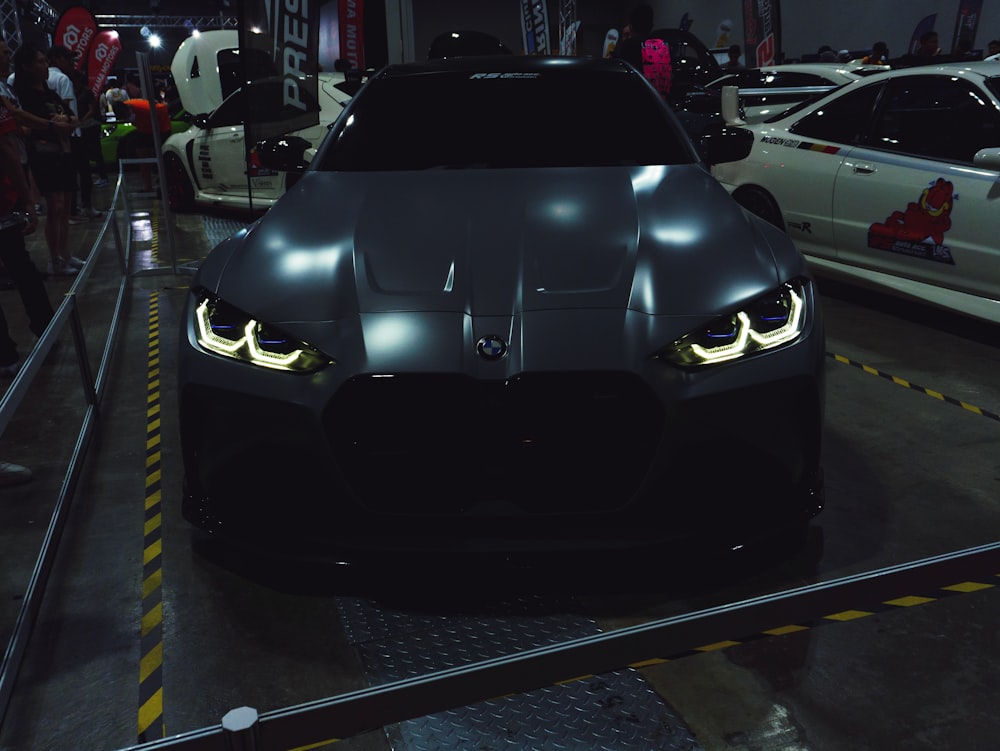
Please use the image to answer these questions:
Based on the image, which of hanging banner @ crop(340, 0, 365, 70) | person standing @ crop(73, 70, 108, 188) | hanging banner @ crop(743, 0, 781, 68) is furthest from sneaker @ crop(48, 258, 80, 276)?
hanging banner @ crop(743, 0, 781, 68)

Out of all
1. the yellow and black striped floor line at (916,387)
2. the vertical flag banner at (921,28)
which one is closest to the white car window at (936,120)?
the yellow and black striped floor line at (916,387)

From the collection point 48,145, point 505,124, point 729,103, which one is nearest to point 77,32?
point 48,145

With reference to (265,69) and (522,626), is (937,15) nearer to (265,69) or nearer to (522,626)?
(265,69)

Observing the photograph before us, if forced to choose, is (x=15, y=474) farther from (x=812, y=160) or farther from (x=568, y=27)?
(x=568, y=27)

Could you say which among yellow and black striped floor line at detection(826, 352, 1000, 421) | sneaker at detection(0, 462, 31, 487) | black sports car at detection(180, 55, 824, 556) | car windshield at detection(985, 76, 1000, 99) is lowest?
yellow and black striped floor line at detection(826, 352, 1000, 421)

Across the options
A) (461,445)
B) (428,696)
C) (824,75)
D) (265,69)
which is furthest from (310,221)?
(824,75)

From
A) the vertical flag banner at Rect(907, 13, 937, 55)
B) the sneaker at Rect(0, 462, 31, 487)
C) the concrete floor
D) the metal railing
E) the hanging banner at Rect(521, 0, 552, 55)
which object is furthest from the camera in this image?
the vertical flag banner at Rect(907, 13, 937, 55)

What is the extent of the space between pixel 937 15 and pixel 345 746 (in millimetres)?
19150

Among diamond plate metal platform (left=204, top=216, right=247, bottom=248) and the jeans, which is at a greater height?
the jeans

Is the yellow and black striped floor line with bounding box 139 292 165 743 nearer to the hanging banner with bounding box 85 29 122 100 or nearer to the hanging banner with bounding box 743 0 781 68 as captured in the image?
the hanging banner with bounding box 85 29 122 100

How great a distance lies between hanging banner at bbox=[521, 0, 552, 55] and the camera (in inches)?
590

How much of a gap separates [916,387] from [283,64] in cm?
439

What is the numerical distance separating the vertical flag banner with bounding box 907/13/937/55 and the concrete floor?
16678 mm

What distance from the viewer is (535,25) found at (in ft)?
50.3
